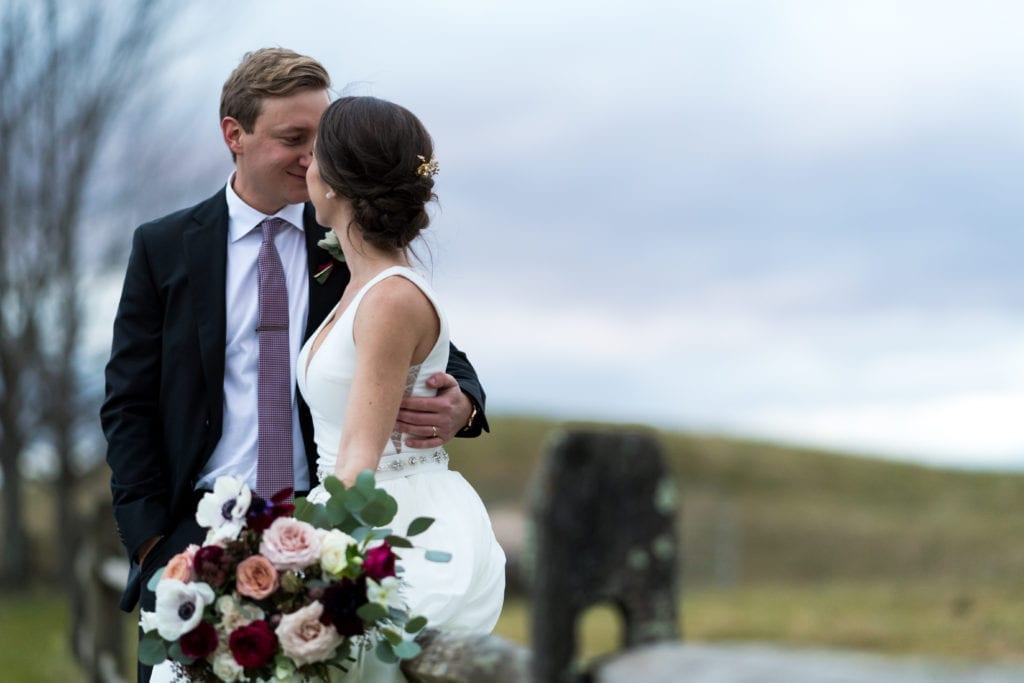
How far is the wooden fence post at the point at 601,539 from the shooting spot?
192cm

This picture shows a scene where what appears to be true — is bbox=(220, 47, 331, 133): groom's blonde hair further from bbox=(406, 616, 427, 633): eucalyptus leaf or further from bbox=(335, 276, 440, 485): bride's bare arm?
bbox=(406, 616, 427, 633): eucalyptus leaf

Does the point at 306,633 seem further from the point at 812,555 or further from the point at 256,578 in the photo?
the point at 812,555

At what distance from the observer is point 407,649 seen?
3227 mm

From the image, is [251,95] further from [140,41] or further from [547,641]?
[140,41]

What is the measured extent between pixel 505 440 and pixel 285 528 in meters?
32.6

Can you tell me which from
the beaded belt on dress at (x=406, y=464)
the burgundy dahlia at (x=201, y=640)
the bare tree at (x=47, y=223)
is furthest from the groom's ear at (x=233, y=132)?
the bare tree at (x=47, y=223)

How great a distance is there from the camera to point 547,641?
1981 millimetres

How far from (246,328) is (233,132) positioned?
71cm

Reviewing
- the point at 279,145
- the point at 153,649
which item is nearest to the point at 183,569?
the point at 153,649

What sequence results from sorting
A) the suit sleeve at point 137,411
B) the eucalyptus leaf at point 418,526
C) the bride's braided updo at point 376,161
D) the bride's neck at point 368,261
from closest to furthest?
the eucalyptus leaf at point 418,526 < the bride's braided updo at point 376,161 < the bride's neck at point 368,261 < the suit sleeve at point 137,411

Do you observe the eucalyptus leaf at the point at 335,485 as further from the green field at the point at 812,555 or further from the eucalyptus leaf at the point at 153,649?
the green field at the point at 812,555

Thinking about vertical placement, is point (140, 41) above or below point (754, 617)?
above

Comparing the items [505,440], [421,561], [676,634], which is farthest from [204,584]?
[505,440]

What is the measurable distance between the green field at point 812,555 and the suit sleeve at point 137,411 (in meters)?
2.54
